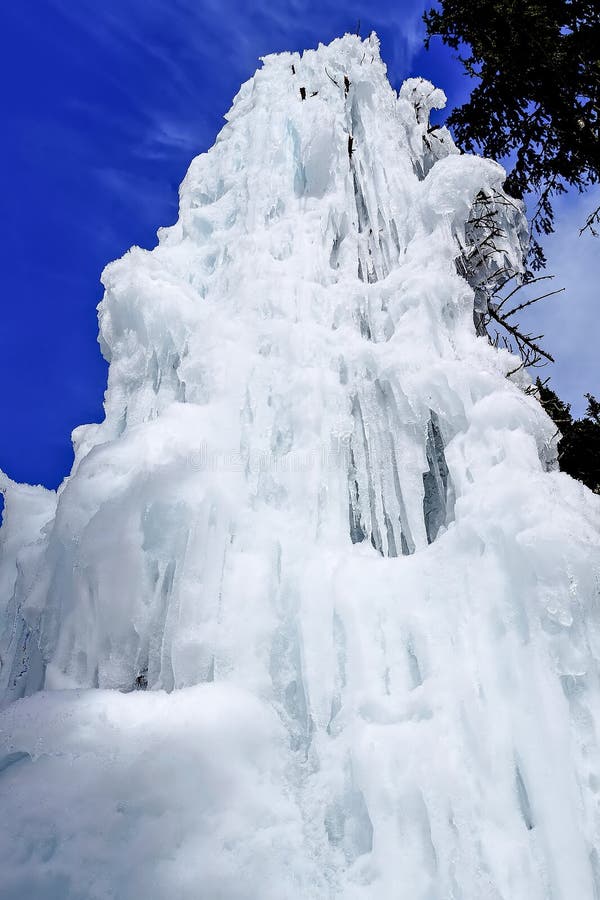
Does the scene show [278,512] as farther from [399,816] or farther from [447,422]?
[399,816]

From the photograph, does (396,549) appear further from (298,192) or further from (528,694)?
(298,192)

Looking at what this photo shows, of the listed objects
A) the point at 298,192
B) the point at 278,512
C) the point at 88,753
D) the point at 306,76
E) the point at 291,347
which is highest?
the point at 306,76

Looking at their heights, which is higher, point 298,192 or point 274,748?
point 298,192

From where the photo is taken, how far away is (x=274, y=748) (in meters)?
3.14

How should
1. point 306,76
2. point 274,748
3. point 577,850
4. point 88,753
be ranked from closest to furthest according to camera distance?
point 577,850, point 88,753, point 274,748, point 306,76

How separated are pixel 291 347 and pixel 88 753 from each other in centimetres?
320

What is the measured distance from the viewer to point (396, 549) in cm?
405

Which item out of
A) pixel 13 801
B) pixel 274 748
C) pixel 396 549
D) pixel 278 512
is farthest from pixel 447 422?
pixel 13 801

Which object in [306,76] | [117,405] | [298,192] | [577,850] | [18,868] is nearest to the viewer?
[577,850]

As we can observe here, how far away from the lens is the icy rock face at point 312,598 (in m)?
2.61

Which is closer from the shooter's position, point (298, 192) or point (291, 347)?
point (291, 347)

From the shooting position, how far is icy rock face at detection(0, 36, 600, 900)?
8.55 feet

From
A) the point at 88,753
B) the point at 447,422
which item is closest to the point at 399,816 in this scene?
the point at 88,753

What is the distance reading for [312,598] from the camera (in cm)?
352
